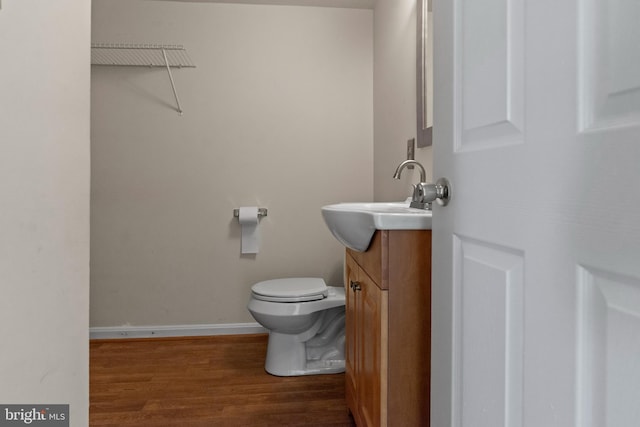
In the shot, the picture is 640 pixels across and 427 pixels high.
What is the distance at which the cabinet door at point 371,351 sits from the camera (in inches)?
42.3

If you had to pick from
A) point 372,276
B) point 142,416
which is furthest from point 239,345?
point 372,276

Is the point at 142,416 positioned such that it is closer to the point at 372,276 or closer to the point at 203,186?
the point at 372,276

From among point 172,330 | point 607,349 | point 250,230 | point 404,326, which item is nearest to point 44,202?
point 404,326

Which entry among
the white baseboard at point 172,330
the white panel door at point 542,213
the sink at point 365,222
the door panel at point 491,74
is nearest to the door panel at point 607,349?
the white panel door at point 542,213

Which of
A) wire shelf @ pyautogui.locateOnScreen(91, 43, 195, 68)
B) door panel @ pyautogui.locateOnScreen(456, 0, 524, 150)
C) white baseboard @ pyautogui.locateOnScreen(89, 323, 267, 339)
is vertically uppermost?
wire shelf @ pyautogui.locateOnScreen(91, 43, 195, 68)

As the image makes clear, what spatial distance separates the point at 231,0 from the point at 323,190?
1346 mm

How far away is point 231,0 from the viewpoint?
2598mm

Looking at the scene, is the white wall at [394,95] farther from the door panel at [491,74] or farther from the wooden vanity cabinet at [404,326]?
the door panel at [491,74]

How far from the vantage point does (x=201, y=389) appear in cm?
194

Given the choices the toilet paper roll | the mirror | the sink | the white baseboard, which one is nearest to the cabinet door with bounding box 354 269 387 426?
the sink

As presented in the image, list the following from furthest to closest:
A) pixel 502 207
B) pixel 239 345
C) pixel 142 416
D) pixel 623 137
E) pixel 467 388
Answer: pixel 239 345 < pixel 142 416 < pixel 467 388 < pixel 502 207 < pixel 623 137

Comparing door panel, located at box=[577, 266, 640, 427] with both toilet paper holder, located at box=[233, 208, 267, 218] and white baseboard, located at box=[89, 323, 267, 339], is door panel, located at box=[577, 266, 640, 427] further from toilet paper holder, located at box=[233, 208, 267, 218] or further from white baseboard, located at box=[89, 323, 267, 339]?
white baseboard, located at box=[89, 323, 267, 339]

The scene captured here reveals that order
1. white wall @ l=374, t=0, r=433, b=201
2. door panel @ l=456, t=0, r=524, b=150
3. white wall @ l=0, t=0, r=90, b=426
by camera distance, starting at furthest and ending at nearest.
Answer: white wall @ l=374, t=0, r=433, b=201
white wall @ l=0, t=0, r=90, b=426
door panel @ l=456, t=0, r=524, b=150

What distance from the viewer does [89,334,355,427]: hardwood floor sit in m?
1.68
